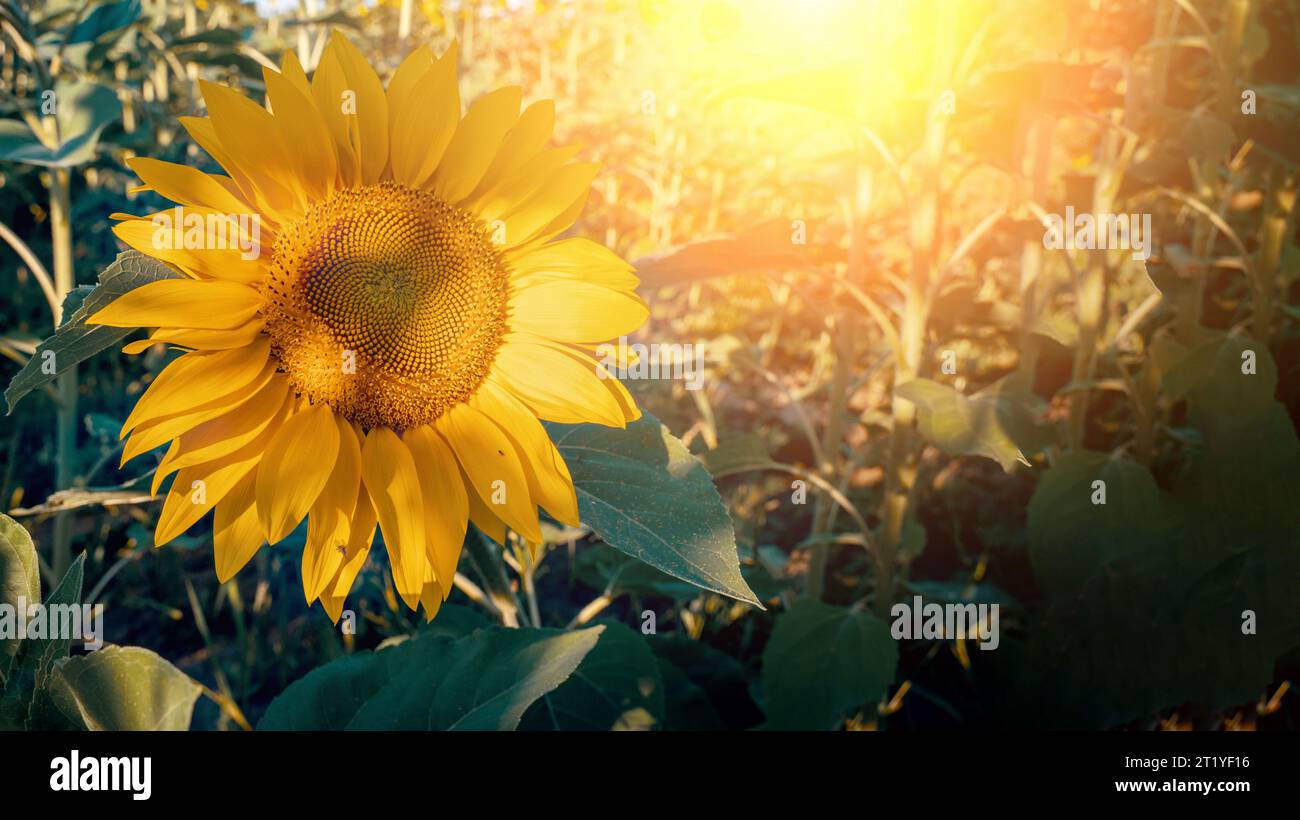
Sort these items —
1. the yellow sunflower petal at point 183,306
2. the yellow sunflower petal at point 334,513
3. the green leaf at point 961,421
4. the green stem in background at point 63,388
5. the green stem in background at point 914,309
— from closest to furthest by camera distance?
the yellow sunflower petal at point 183,306
the yellow sunflower petal at point 334,513
the green leaf at point 961,421
the green stem in background at point 914,309
the green stem in background at point 63,388

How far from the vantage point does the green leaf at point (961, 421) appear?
1.01 m

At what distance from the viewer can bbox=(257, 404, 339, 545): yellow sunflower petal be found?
669 mm

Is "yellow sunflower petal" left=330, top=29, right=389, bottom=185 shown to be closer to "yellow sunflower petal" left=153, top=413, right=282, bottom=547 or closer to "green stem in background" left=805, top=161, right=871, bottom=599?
"yellow sunflower petal" left=153, top=413, right=282, bottom=547

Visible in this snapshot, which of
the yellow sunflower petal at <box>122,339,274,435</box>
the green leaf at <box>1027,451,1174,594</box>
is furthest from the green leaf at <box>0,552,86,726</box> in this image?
the green leaf at <box>1027,451,1174,594</box>

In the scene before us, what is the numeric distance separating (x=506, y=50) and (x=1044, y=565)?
11.4ft

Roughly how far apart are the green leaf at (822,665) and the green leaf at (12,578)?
2.94ft

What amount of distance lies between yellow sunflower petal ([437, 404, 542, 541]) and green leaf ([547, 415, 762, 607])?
0.05 meters

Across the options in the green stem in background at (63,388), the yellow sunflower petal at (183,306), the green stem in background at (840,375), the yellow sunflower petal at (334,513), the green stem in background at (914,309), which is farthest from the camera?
the green stem in background at (840,375)

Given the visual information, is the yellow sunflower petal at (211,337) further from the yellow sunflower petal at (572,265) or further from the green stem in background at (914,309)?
the green stem in background at (914,309)

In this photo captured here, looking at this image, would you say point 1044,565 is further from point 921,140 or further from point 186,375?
point 186,375

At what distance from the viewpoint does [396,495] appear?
71 cm

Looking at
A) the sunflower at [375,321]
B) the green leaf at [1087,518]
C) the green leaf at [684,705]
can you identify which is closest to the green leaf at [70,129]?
the sunflower at [375,321]

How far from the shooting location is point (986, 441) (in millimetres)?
1024

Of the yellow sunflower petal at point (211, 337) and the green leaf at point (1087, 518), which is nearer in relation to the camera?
the yellow sunflower petal at point (211, 337)
